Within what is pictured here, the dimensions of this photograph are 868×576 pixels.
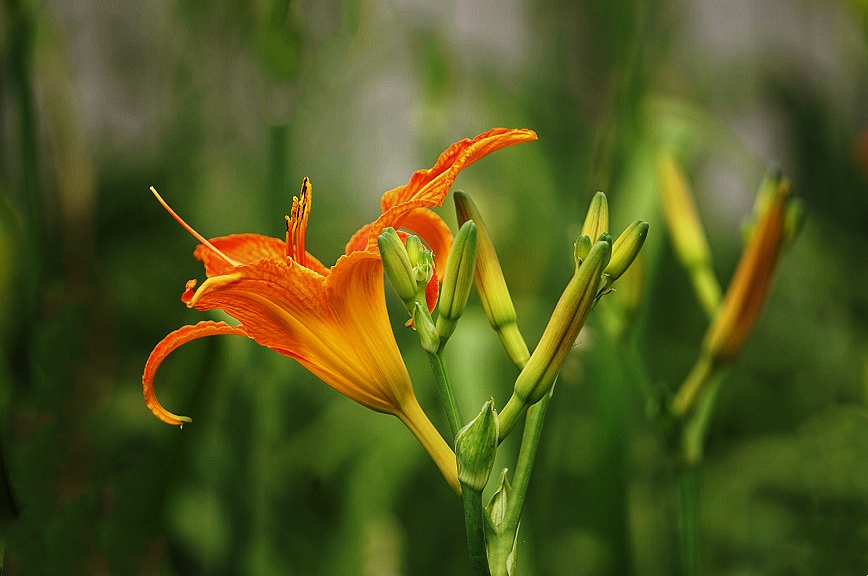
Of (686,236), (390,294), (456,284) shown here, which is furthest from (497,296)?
(390,294)

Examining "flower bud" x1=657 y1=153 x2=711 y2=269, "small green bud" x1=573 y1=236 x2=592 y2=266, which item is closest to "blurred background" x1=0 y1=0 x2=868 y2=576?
"flower bud" x1=657 y1=153 x2=711 y2=269

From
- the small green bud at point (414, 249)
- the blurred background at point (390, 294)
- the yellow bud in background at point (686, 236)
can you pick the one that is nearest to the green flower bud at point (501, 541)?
the small green bud at point (414, 249)

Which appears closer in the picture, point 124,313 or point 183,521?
point 183,521

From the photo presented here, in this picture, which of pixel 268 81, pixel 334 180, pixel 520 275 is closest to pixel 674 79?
pixel 520 275

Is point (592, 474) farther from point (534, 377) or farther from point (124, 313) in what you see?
point (124, 313)

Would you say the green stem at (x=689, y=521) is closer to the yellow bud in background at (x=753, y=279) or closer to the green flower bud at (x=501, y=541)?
the yellow bud in background at (x=753, y=279)

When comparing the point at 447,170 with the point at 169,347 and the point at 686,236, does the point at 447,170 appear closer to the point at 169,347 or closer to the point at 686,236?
the point at 169,347

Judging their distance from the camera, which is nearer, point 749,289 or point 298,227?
point 298,227
